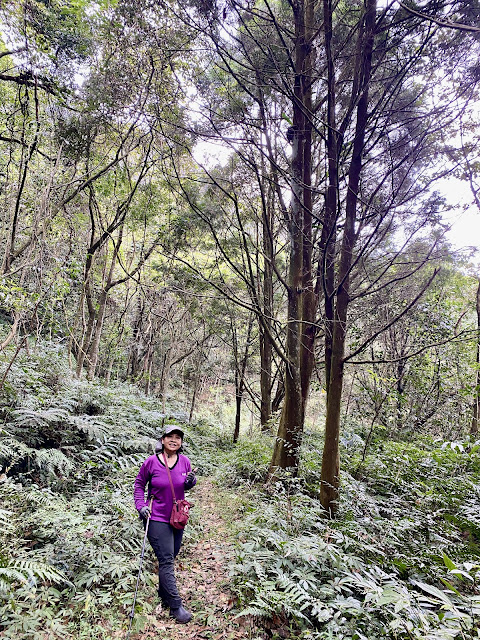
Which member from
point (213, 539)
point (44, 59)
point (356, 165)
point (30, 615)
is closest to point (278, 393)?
point (213, 539)

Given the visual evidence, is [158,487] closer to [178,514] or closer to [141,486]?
[141,486]

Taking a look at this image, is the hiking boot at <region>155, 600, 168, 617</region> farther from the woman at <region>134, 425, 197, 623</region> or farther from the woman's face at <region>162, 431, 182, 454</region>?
the woman's face at <region>162, 431, 182, 454</region>

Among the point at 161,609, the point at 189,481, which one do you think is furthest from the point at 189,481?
the point at 161,609

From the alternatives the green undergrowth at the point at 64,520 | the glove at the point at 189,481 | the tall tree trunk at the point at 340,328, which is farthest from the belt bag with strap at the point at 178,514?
the tall tree trunk at the point at 340,328

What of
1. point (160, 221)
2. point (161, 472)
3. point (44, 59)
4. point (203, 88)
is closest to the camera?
point (161, 472)

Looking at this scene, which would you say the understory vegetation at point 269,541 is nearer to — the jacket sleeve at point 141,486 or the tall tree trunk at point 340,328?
the tall tree trunk at point 340,328

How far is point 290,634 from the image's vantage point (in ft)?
10.2

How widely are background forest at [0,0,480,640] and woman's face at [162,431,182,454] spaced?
1.22 meters

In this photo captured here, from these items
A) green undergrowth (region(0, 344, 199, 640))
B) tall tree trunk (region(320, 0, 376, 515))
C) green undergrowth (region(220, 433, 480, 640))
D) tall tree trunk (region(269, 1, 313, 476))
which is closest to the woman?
green undergrowth (region(0, 344, 199, 640))

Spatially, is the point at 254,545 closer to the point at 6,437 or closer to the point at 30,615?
the point at 30,615

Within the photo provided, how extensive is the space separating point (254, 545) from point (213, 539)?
136 cm

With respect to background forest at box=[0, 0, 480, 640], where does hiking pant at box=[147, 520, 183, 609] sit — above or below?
below

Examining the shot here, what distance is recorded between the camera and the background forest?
339 cm

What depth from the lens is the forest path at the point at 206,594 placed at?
10.7 ft
